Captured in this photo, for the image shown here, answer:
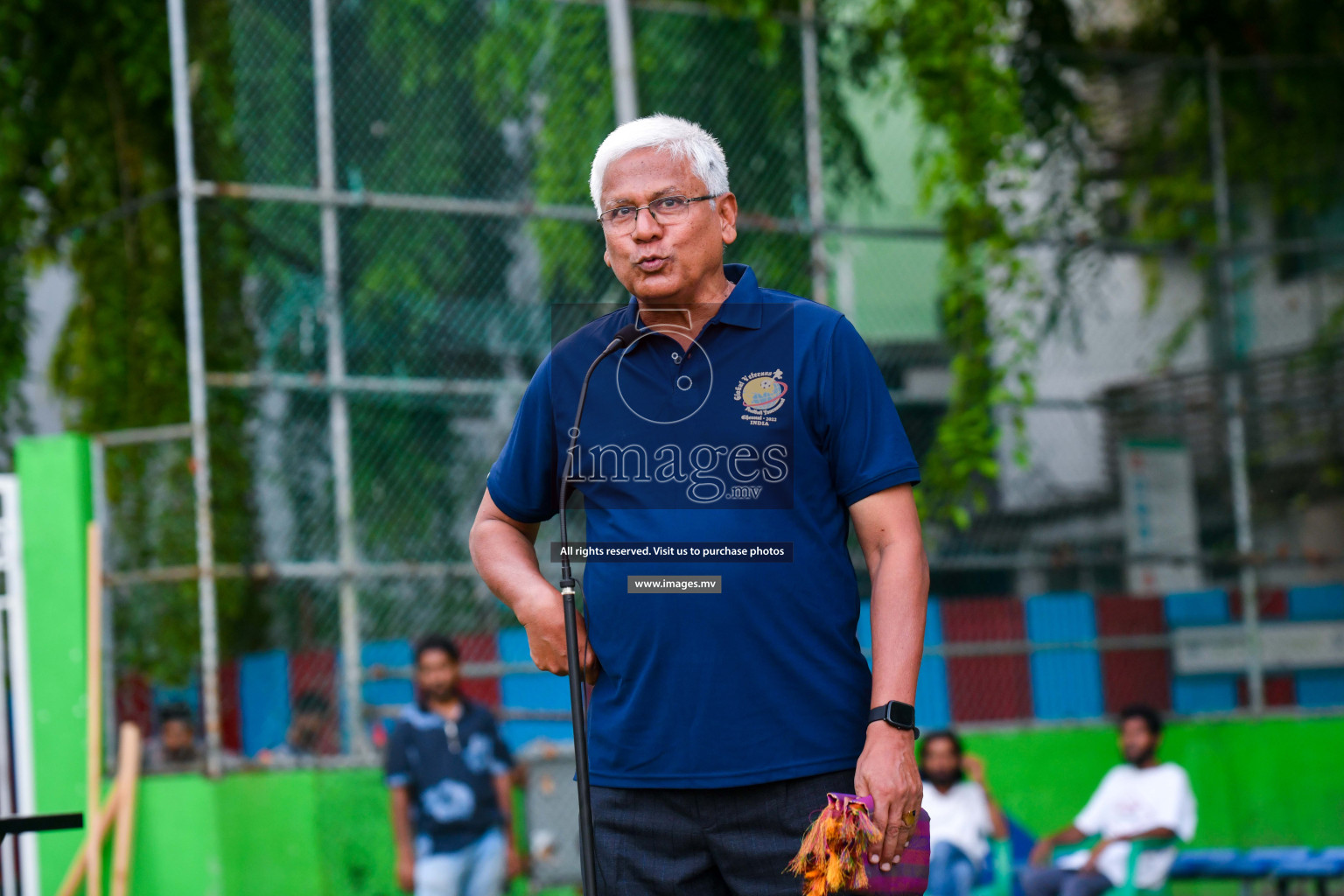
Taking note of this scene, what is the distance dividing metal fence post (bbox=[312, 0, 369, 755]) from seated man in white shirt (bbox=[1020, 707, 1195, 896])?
10.2 feet

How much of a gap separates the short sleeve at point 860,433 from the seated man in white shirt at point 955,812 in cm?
477

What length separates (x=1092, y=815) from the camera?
7.41 meters

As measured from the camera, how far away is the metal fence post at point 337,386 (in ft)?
23.9

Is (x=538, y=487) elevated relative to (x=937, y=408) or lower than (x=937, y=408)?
lower

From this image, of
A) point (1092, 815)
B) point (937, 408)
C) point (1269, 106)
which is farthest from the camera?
point (1269, 106)

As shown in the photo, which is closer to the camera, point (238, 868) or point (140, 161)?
point (238, 868)

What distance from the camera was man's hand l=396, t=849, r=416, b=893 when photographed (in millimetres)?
6820

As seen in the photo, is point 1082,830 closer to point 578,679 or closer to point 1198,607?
point 1198,607

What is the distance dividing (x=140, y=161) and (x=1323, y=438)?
7.04 m

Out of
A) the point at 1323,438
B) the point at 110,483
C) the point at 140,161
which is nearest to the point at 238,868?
the point at 110,483

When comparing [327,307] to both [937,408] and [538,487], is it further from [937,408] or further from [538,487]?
[538,487]

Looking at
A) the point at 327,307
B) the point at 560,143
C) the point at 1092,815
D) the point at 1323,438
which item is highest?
the point at 560,143

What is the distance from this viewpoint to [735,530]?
2549mm

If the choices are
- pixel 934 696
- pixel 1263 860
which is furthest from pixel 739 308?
pixel 934 696
